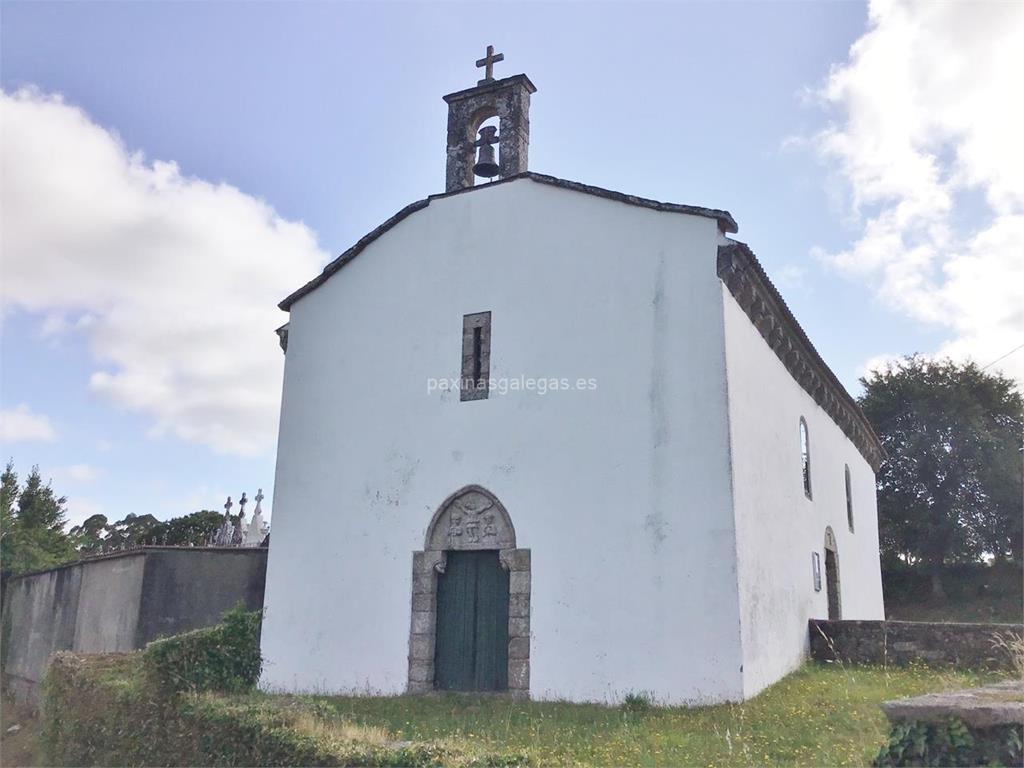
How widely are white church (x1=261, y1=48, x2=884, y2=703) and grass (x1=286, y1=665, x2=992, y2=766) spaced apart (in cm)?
49

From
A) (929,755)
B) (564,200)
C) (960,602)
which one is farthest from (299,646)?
(960,602)

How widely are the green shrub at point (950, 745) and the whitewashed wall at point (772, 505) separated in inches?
177

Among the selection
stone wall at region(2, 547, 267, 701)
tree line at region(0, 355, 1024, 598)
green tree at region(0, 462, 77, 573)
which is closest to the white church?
stone wall at region(2, 547, 267, 701)

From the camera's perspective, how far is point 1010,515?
3036 cm

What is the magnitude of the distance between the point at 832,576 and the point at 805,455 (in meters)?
2.93

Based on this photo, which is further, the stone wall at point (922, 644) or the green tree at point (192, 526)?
the green tree at point (192, 526)

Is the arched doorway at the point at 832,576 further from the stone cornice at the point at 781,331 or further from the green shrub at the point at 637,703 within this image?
the green shrub at the point at 637,703

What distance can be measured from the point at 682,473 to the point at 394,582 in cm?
425

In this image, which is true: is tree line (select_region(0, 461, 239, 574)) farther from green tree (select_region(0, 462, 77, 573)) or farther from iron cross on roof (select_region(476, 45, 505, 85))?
iron cross on roof (select_region(476, 45, 505, 85))

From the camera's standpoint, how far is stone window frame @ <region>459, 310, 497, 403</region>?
38.3 ft

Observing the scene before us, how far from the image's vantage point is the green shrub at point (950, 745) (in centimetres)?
461

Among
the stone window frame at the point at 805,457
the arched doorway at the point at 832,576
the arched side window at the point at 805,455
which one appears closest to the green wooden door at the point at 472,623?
the stone window frame at the point at 805,457

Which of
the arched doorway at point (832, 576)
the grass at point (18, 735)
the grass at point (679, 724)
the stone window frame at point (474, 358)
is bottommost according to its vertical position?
the grass at point (18, 735)

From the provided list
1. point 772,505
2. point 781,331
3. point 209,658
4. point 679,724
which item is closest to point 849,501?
point 781,331
